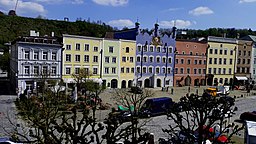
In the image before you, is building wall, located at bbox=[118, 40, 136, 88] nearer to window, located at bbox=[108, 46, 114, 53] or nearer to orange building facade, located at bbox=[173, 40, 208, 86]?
window, located at bbox=[108, 46, 114, 53]

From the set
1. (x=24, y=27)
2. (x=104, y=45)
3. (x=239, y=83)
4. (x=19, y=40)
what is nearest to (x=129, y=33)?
(x=104, y=45)

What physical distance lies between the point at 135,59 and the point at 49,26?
94335mm

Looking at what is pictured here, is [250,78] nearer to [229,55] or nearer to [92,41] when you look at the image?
[229,55]

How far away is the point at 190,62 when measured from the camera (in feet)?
183

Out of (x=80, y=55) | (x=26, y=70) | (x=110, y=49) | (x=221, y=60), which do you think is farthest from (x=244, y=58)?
(x=26, y=70)

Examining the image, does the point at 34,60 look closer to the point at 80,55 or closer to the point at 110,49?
the point at 80,55

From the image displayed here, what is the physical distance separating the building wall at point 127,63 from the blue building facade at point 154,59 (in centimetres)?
88

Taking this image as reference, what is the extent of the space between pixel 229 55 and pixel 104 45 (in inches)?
1243

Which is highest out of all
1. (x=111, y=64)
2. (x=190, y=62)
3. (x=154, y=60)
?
(x=154, y=60)

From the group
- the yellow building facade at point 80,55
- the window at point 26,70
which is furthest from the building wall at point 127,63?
the window at point 26,70

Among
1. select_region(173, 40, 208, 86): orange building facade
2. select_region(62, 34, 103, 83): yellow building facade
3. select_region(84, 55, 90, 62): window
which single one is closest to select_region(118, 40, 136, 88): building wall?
select_region(62, 34, 103, 83): yellow building facade

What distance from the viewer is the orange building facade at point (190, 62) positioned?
54594mm

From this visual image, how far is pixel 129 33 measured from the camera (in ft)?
167

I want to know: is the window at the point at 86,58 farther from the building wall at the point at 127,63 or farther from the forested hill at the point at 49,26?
the forested hill at the point at 49,26
